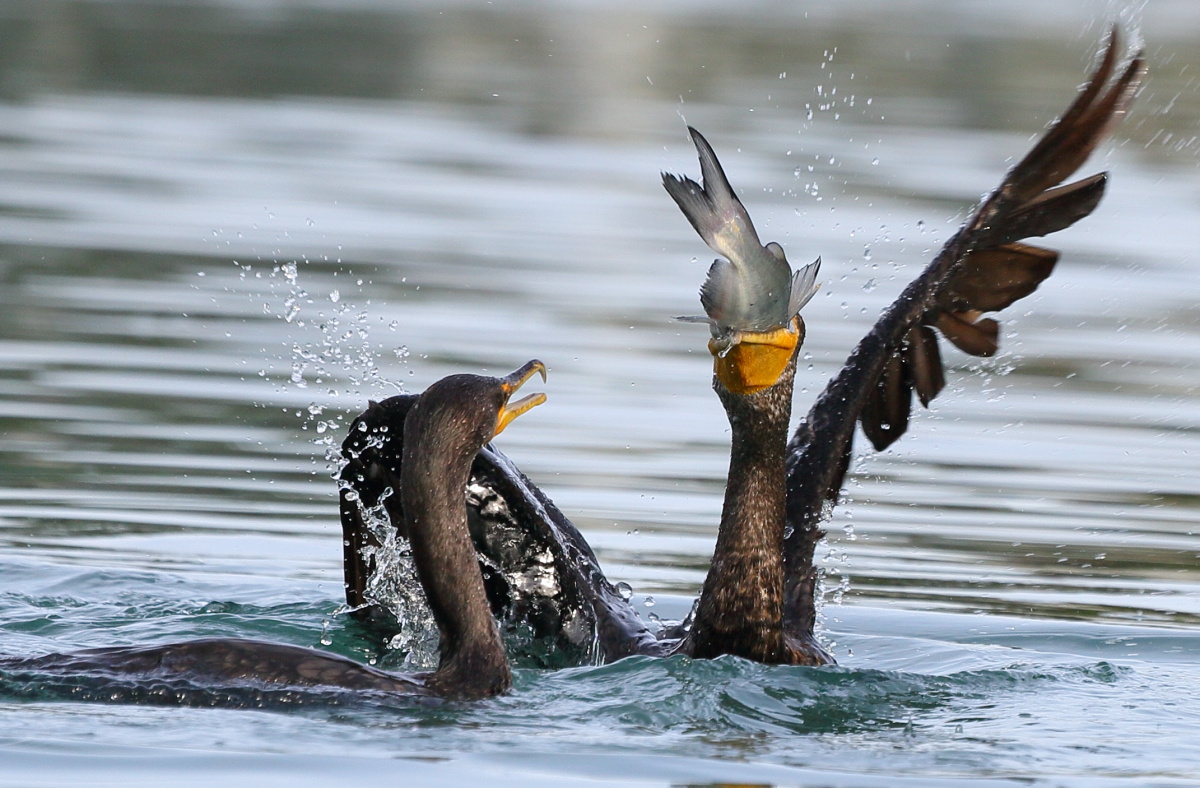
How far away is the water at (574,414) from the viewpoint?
6.25 metres

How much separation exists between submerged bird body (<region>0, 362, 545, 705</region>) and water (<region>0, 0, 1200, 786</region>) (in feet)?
0.42

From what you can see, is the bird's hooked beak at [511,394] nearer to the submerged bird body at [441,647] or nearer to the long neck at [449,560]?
the submerged bird body at [441,647]

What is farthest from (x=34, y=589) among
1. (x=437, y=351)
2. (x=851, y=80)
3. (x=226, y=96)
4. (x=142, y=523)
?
(x=851, y=80)

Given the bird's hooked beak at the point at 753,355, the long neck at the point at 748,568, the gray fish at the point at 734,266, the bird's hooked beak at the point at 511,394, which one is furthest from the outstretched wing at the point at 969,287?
the bird's hooked beak at the point at 511,394

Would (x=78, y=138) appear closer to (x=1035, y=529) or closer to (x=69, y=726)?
(x=1035, y=529)

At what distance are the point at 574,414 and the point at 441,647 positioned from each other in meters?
4.46

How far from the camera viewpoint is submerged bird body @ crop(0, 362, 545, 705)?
20.2ft

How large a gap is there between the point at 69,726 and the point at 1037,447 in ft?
21.5

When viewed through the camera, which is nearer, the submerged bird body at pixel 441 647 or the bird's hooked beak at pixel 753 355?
the submerged bird body at pixel 441 647

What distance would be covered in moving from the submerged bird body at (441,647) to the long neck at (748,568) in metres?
0.77

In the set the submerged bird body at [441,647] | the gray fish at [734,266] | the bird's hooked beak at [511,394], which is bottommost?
the submerged bird body at [441,647]

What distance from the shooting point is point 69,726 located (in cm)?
581

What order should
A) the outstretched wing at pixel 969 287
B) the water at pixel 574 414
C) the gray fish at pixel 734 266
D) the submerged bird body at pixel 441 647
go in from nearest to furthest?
the submerged bird body at pixel 441 647
the water at pixel 574 414
the gray fish at pixel 734 266
the outstretched wing at pixel 969 287

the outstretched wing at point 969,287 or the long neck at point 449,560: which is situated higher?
the outstretched wing at point 969,287
